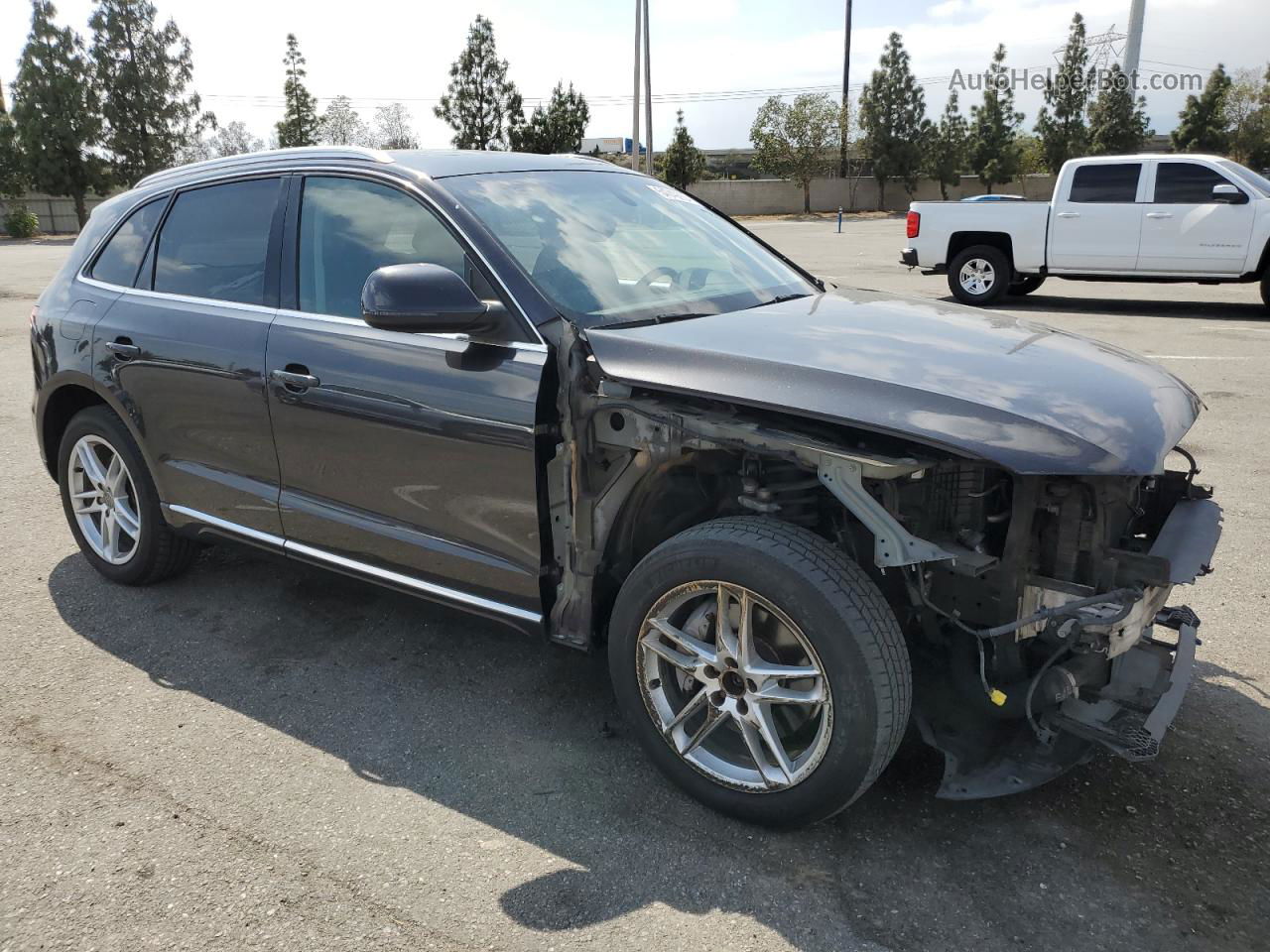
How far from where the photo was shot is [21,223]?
4147 cm

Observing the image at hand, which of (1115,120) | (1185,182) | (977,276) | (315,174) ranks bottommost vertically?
(977,276)

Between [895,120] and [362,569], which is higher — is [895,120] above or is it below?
above

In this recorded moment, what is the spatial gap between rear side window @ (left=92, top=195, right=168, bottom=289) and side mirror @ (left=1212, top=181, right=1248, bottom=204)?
12.6 metres

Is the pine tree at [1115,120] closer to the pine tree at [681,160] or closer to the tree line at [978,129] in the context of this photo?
the tree line at [978,129]

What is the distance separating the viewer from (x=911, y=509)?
2.80 metres

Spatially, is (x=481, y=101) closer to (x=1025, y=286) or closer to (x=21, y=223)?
(x=21, y=223)

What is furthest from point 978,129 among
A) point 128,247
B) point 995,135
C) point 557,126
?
point 128,247

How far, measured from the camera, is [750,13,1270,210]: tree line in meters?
56.2

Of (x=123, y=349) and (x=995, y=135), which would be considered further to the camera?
(x=995, y=135)

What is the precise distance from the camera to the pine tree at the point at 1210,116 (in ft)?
191

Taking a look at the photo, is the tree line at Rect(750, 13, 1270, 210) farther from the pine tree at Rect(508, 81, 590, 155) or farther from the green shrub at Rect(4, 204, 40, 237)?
the green shrub at Rect(4, 204, 40, 237)

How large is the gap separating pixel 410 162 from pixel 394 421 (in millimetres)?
988

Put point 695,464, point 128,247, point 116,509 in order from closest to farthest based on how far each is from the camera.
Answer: point 695,464 → point 128,247 → point 116,509

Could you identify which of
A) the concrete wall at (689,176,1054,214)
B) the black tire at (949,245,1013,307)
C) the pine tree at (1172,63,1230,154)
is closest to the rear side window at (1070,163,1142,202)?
the black tire at (949,245,1013,307)
